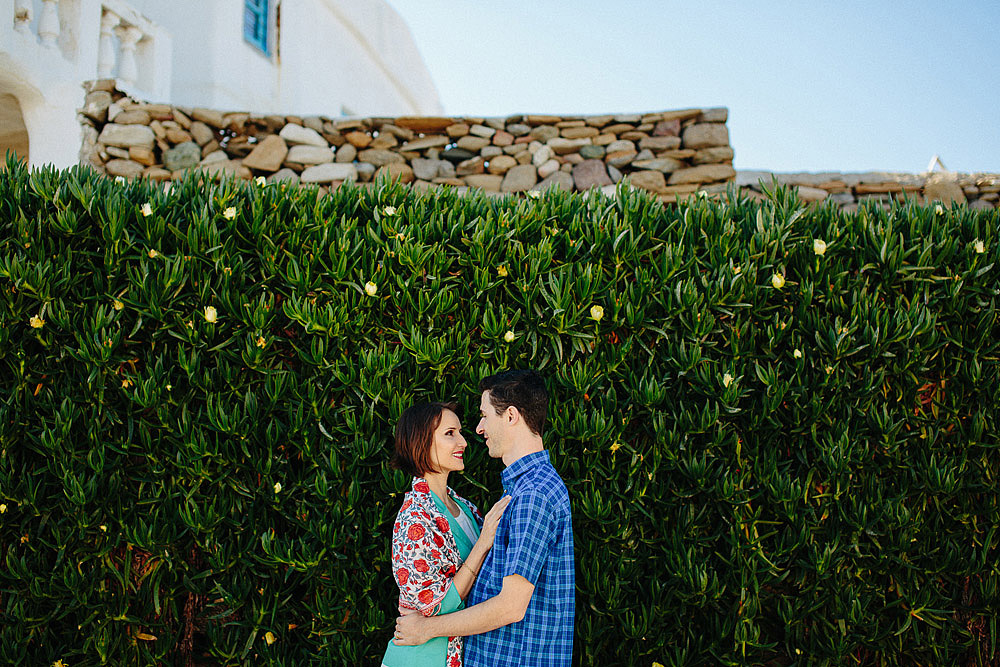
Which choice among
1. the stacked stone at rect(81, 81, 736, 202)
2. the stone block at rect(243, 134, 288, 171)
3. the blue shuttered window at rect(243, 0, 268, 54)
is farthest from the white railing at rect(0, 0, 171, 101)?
the blue shuttered window at rect(243, 0, 268, 54)

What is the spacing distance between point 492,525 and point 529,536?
0.22m

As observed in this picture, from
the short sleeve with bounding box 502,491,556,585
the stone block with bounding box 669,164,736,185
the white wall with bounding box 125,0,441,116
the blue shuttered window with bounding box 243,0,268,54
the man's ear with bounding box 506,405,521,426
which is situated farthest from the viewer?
the blue shuttered window with bounding box 243,0,268,54

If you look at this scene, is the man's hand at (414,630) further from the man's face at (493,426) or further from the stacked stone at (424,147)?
the stacked stone at (424,147)

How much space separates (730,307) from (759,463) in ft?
2.27

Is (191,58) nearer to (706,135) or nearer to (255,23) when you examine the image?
(255,23)

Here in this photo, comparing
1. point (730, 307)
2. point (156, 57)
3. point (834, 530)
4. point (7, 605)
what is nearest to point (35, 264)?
point (7, 605)

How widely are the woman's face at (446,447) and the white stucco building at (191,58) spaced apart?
545 centimetres

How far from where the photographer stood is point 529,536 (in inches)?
83.7

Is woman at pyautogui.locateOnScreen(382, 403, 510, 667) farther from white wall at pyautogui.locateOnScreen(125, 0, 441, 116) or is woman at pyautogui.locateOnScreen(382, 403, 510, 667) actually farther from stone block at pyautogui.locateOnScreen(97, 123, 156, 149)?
white wall at pyautogui.locateOnScreen(125, 0, 441, 116)

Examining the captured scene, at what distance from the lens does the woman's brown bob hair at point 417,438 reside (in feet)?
8.05

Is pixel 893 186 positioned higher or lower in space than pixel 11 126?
lower

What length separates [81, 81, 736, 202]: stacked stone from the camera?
18.9 ft

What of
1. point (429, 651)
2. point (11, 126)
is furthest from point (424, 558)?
point (11, 126)

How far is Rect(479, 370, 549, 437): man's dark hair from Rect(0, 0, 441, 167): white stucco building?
5.57 meters
